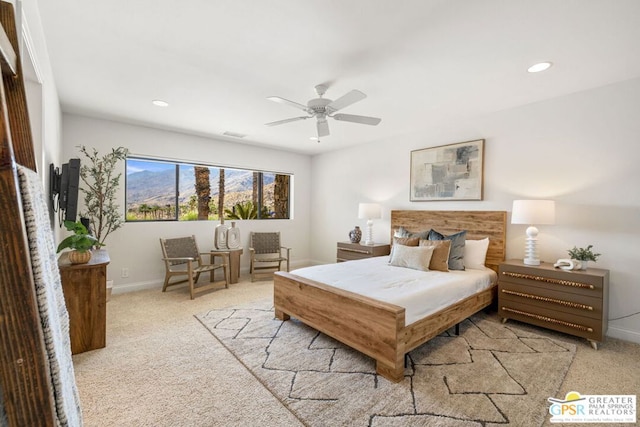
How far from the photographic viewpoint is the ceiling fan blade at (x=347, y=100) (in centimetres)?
241

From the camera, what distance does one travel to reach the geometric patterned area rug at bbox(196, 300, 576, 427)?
1.85 metres

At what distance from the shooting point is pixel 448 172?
4195 mm

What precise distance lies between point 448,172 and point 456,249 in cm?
118

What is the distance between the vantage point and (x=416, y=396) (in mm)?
2016

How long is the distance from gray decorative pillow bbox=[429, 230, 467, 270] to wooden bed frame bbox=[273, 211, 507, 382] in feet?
1.07

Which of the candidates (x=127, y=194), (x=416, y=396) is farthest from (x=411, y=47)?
(x=127, y=194)

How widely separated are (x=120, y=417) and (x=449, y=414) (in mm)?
2030

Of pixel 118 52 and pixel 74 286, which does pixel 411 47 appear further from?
pixel 74 286

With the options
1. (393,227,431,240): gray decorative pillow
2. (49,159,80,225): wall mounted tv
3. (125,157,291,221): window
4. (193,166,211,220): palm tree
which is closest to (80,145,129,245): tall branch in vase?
(125,157,291,221): window

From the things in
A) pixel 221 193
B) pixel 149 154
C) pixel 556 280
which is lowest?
pixel 556 280

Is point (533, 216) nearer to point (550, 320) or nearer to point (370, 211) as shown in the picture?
point (550, 320)

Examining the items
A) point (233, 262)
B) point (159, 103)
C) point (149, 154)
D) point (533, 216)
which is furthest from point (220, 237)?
point (533, 216)

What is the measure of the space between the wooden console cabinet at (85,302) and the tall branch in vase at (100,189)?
1.38 metres

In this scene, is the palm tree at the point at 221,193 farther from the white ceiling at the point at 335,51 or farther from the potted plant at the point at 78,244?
the potted plant at the point at 78,244
